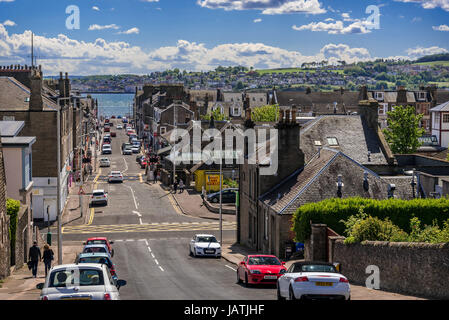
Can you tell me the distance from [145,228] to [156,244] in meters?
7.98

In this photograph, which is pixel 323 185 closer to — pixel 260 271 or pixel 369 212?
pixel 369 212

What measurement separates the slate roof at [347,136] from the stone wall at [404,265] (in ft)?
76.3

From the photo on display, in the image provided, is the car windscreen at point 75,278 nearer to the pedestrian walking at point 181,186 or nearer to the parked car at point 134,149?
the pedestrian walking at point 181,186

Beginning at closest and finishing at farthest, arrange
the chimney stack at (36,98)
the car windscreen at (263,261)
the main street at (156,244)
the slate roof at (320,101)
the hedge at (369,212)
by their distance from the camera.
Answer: the main street at (156,244) → the car windscreen at (263,261) → the hedge at (369,212) → the chimney stack at (36,98) → the slate roof at (320,101)

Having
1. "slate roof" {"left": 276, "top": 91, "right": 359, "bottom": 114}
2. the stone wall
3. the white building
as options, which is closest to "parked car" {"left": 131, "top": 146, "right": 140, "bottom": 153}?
→ "slate roof" {"left": 276, "top": 91, "right": 359, "bottom": 114}

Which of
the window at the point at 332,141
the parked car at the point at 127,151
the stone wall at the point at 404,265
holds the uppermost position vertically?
the window at the point at 332,141

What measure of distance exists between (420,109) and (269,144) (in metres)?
110

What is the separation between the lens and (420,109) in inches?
5896

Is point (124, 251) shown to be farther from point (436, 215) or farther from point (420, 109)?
point (420, 109)

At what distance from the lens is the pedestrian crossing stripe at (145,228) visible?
183 feet

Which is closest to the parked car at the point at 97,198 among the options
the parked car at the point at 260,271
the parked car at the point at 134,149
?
the parked car at the point at 260,271

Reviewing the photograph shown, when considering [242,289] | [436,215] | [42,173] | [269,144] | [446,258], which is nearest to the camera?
[446,258]
